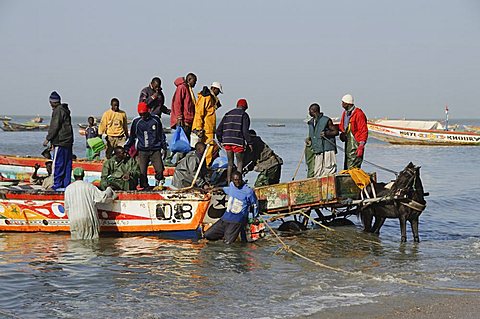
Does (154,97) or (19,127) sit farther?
(19,127)

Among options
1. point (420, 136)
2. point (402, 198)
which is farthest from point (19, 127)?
point (402, 198)

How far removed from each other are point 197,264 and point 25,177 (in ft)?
27.4

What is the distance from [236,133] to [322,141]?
1.65m

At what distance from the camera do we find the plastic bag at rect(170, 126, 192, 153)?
13305 mm

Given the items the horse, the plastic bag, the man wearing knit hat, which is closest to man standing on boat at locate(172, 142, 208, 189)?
the man wearing knit hat

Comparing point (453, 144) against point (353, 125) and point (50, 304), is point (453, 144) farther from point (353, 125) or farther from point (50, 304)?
point (50, 304)

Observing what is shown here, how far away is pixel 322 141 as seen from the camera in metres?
12.6

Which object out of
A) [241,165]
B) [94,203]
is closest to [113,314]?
[94,203]

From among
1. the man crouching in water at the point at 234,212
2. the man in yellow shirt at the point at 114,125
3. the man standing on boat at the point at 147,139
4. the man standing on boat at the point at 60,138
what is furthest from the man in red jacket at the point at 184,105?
the man crouching in water at the point at 234,212

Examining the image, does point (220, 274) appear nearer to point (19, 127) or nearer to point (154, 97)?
point (154, 97)

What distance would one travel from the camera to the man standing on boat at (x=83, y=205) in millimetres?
11180

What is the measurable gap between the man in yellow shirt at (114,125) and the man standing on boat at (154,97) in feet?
4.75

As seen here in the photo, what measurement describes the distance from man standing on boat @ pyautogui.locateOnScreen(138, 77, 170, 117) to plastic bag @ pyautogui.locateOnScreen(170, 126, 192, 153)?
2.77 feet

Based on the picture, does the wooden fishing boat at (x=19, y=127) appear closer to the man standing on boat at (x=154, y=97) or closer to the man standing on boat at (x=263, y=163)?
the man standing on boat at (x=154, y=97)
